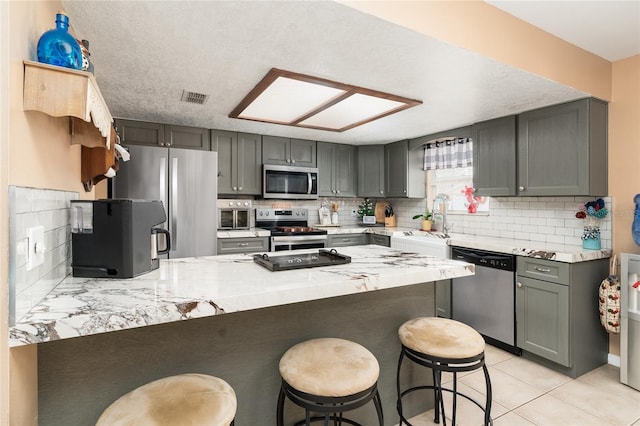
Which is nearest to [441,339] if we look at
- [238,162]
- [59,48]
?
[59,48]

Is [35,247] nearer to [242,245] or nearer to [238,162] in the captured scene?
[242,245]

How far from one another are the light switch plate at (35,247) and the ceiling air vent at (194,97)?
6.14 feet

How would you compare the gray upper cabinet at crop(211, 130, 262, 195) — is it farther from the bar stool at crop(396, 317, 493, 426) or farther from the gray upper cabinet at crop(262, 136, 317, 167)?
the bar stool at crop(396, 317, 493, 426)

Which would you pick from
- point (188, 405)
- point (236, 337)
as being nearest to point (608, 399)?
point (236, 337)

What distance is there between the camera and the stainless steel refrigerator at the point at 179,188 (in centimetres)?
304

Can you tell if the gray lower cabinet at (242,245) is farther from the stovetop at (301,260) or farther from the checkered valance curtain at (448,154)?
the checkered valance curtain at (448,154)

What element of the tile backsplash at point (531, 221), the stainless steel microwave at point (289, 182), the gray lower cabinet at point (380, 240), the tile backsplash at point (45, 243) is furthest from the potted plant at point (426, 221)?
the tile backsplash at point (45, 243)

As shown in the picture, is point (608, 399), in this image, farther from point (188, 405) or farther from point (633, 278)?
point (188, 405)

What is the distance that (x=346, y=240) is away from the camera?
441 centimetres

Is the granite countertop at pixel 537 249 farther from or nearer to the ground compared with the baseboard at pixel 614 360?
farther from the ground

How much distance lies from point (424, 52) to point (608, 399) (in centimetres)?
266

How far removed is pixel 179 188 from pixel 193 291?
2.29 meters

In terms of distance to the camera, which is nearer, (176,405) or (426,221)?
(176,405)

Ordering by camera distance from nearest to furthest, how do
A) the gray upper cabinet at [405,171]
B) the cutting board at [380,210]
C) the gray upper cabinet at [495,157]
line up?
the gray upper cabinet at [495,157], the gray upper cabinet at [405,171], the cutting board at [380,210]
